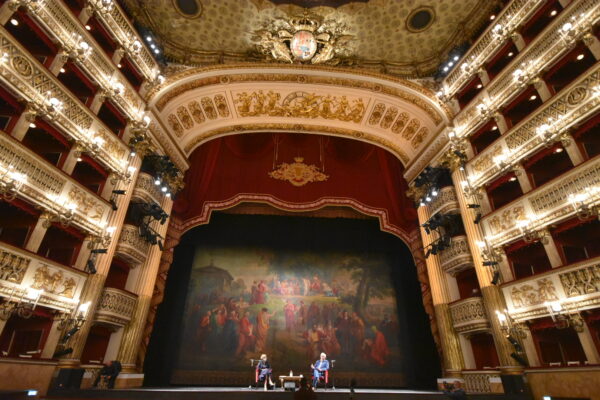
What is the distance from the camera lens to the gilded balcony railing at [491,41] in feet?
34.9

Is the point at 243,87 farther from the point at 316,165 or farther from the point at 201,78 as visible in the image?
the point at 316,165

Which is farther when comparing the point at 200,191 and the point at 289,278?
the point at 289,278

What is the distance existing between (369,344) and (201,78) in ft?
41.3

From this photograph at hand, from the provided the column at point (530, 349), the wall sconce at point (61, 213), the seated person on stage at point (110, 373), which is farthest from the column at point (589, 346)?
the wall sconce at point (61, 213)

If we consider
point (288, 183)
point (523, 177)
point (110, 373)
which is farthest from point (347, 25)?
point (110, 373)

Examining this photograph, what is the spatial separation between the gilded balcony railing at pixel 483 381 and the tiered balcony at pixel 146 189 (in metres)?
11.1

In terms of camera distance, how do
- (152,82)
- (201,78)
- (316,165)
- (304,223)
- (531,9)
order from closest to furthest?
(531,9), (152,82), (201,78), (316,165), (304,223)

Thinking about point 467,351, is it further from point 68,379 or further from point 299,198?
point 68,379

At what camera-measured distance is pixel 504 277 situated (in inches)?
373

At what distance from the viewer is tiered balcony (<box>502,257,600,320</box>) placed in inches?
294

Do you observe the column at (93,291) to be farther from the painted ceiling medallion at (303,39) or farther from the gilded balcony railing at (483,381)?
the gilded balcony railing at (483,381)

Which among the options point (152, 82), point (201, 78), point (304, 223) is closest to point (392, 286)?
point (304, 223)

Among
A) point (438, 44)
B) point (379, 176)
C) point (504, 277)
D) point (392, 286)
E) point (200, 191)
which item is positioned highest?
point (438, 44)

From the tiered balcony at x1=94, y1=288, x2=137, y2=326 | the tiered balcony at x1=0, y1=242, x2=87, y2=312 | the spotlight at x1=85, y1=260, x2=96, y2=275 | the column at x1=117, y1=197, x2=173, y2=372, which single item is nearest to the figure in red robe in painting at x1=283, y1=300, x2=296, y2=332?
the column at x1=117, y1=197, x2=173, y2=372
